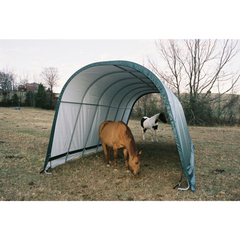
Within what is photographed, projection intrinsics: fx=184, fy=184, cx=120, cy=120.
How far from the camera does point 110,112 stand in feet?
29.1

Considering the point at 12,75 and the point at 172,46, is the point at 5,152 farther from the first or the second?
the point at 12,75

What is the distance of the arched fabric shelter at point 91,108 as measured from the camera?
16.5 feet

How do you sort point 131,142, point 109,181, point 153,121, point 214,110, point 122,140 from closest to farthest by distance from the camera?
point 109,181 < point 131,142 < point 122,140 < point 153,121 < point 214,110

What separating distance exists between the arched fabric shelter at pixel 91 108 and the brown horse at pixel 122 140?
103 cm

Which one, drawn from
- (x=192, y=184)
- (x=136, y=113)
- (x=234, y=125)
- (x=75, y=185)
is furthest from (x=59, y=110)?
(x=234, y=125)

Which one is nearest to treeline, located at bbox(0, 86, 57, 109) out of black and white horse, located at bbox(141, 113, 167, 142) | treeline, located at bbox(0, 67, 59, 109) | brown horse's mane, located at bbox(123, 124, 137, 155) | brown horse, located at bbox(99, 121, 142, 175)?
treeline, located at bbox(0, 67, 59, 109)

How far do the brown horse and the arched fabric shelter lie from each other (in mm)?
1025

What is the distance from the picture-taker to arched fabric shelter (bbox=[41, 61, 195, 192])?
5020 millimetres

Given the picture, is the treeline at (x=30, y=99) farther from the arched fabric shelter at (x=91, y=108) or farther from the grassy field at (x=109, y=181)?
the arched fabric shelter at (x=91, y=108)

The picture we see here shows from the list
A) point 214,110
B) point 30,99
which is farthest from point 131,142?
point 30,99

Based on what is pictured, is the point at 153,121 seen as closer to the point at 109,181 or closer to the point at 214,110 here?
the point at 109,181

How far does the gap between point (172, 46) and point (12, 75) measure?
25363 mm

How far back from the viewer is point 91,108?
7309 millimetres

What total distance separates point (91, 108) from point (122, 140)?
2262mm
